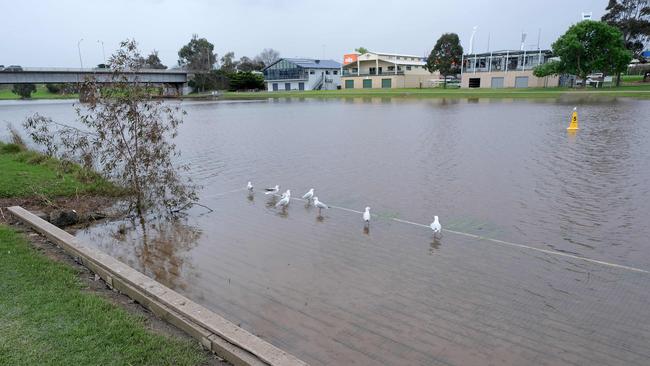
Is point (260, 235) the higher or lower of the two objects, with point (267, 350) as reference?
lower

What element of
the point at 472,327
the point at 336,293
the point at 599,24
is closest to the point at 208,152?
the point at 336,293

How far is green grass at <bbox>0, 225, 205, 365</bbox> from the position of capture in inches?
181

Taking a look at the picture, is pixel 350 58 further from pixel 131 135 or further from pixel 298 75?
pixel 131 135

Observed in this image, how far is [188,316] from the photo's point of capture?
536 centimetres

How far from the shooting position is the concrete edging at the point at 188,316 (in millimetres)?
4641

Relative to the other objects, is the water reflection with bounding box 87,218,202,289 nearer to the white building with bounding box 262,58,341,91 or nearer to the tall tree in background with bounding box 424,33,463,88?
the tall tree in background with bounding box 424,33,463,88

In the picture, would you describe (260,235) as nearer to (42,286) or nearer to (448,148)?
(42,286)

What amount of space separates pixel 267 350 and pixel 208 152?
18.1 m

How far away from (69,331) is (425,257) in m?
6.01

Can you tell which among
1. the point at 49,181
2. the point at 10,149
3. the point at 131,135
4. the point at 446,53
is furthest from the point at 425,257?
the point at 446,53

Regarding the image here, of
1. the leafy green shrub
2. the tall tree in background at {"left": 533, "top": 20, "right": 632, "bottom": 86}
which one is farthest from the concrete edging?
the tall tree in background at {"left": 533, "top": 20, "right": 632, "bottom": 86}

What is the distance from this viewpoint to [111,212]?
463 inches

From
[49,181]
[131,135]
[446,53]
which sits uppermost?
[446,53]

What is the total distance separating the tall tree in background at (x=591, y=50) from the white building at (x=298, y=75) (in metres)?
60.9
